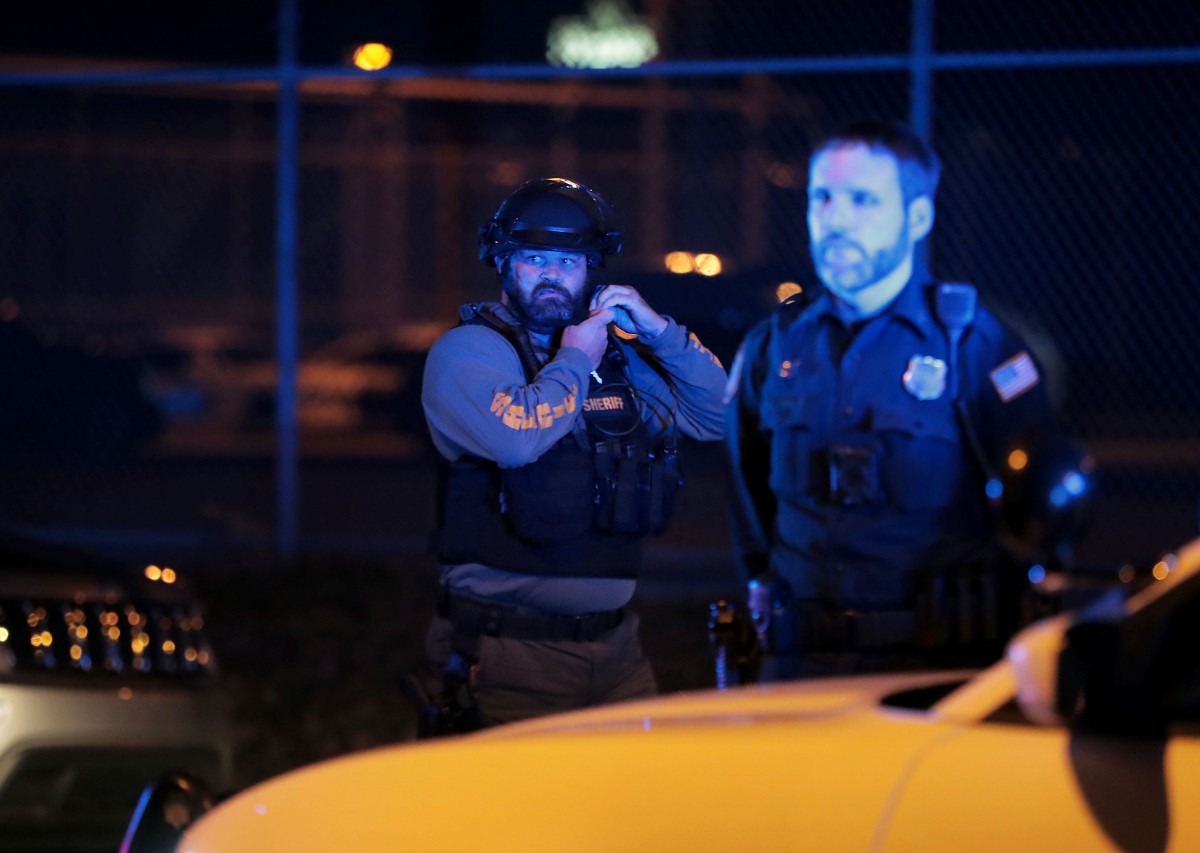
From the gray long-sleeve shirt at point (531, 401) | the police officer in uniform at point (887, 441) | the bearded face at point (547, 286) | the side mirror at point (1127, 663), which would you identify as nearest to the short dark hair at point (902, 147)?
the police officer in uniform at point (887, 441)

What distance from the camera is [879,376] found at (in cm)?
403

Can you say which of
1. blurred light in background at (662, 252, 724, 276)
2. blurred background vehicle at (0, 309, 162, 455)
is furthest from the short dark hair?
blurred background vehicle at (0, 309, 162, 455)

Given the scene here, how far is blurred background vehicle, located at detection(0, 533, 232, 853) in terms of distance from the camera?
14.9ft

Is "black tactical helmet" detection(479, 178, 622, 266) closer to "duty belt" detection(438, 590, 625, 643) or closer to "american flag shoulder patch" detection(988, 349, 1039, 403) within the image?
"duty belt" detection(438, 590, 625, 643)

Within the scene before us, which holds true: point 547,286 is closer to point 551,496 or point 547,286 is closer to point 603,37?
point 551,496

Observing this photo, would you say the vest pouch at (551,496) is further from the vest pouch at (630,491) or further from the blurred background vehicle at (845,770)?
the blurred background vehicle at (845,770)

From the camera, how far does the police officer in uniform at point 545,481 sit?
12.4 feet

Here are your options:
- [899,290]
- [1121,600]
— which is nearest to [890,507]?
Answer: [899,290]

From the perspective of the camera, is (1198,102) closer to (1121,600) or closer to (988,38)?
(988,38)

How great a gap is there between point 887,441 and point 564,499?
28.3 inches

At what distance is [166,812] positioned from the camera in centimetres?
379

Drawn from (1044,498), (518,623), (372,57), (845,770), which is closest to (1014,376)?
(1044,498)

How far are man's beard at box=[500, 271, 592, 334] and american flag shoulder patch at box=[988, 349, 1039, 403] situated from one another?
2.86 ft

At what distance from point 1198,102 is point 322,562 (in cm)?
484
